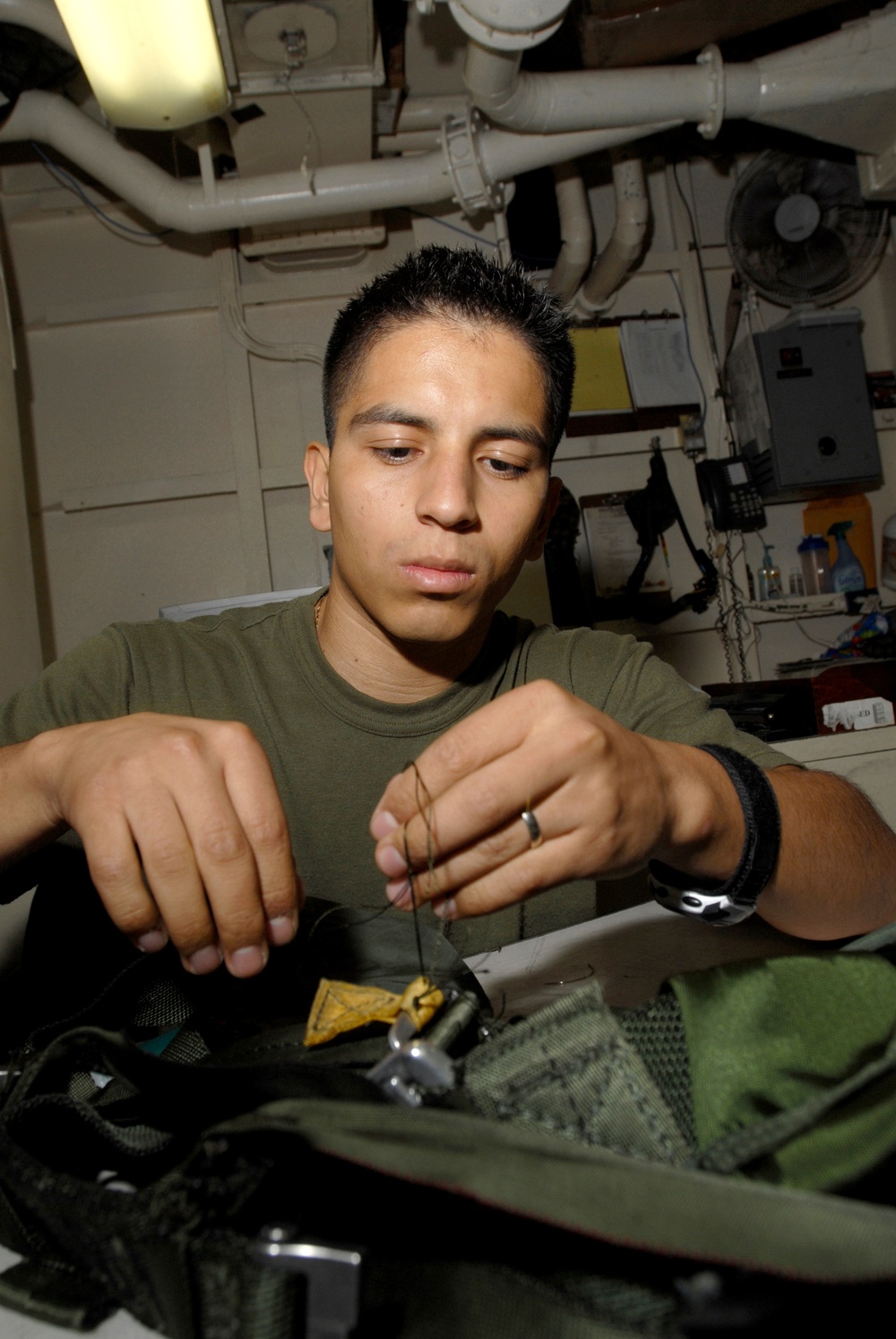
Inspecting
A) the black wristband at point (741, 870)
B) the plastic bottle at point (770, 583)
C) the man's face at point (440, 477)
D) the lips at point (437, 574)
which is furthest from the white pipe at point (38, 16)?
the plastic bottle at point (770, 583)

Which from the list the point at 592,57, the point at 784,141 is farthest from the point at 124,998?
the point at 784,141

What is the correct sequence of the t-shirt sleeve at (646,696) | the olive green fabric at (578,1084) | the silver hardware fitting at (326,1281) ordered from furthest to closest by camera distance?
the t-shirt sleeve at (646,696), the olive green fabric at (578,1084), the silver hardware fitting at (326,1281)

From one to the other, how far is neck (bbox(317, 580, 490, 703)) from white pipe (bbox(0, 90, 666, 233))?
2081mm

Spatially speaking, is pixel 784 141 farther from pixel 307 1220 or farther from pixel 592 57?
pixel 307 1220

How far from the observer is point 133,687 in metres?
1.19

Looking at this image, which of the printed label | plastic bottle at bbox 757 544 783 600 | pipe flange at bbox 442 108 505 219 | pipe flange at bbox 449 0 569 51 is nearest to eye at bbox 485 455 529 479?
the printed label

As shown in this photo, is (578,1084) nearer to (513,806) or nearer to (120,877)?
(513,806)

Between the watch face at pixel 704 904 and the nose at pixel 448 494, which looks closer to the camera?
the watch face at pixel 704 904

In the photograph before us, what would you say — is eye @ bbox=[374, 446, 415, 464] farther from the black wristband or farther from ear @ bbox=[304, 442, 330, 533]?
the black wristband

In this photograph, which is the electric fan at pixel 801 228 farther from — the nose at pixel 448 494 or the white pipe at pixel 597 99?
the nose at pixel 448 494

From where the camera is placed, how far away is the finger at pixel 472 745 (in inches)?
25.5

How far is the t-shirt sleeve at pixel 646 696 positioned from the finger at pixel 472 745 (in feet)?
1.77

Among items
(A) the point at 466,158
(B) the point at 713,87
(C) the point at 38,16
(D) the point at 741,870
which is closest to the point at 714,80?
(B) the point at 713,87

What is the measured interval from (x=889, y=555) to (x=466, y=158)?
7.27 feet
